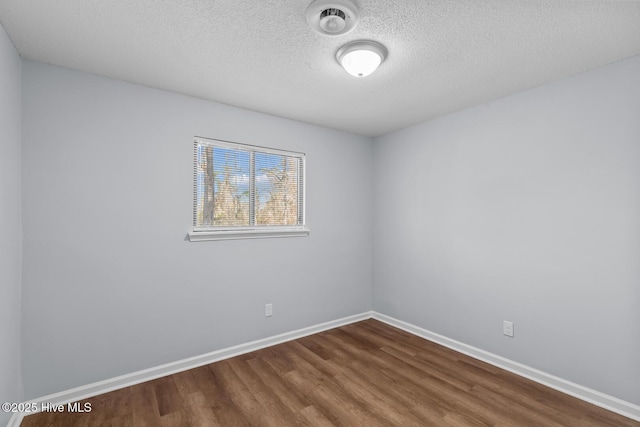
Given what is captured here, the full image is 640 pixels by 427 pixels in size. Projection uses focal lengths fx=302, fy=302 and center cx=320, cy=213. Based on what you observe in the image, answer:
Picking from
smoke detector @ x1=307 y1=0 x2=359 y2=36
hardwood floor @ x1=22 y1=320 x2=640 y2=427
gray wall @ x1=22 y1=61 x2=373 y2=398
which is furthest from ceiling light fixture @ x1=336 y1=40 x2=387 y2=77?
hardwood floor @ x1=22 y1=320 x2=640 y2=427

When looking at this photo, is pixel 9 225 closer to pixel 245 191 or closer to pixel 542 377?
pixel 245 191

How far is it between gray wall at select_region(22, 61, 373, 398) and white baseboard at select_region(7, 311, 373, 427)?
50 mm

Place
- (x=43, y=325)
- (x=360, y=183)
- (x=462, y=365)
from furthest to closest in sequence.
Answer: (x=360, y=183) < (x=462, y=365) < (x=43, y=325)

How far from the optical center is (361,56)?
1943 mm

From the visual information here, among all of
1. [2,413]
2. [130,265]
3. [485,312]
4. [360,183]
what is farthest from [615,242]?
[2,413]

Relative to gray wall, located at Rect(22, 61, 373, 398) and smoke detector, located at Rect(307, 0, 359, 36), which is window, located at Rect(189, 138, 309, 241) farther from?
smoke detector, located at Rect(307, 0, 359, 36)

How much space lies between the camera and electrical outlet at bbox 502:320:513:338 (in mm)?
2684

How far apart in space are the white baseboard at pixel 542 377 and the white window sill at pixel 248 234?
1.77m

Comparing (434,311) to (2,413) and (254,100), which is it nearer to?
(254,100)

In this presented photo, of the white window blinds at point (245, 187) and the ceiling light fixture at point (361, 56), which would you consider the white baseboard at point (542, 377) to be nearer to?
the white window blinds at point (245, 187)

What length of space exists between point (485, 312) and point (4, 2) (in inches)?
158

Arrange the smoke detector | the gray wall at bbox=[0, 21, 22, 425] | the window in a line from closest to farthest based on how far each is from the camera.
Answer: the smoke detector, the gray wall at bbox=[0, 21, 22, 425], the window

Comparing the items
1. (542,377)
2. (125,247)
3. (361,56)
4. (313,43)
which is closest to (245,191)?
(125,247)

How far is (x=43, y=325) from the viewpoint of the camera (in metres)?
2.15
